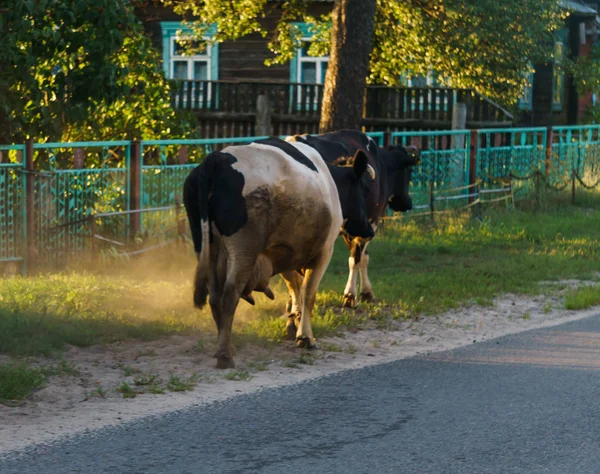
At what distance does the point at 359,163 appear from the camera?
33.9 ft

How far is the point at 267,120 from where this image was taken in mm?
24719

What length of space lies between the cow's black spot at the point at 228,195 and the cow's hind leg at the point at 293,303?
136 centimetres

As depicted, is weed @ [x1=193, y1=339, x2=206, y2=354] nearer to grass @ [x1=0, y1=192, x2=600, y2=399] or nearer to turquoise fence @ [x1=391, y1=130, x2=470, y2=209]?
grass @ [x1=0, y1=192, x2=600, y2=399]

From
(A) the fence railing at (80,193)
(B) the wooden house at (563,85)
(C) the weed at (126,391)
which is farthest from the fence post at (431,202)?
(B) the wooden house at (563,85)

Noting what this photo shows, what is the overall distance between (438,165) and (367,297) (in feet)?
27.3

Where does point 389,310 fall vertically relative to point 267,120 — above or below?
below

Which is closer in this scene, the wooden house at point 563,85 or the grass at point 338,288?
the grass at point 338,288

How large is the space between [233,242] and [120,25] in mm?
7881

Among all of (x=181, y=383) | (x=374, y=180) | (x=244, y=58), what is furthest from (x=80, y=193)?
(x=244, y=58)

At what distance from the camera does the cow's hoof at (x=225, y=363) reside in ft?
28.5

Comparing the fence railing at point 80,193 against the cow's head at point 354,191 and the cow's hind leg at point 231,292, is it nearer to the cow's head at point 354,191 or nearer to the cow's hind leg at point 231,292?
the cow's head at point 354,191

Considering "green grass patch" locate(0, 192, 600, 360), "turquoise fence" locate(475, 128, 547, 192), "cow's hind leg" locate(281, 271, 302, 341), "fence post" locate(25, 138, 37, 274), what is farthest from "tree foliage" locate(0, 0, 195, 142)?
"turquoise fence" locate(475, 128, 547, 192)

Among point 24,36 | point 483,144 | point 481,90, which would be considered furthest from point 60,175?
point 481,90

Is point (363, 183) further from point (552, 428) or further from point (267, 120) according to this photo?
point (267, 120)
